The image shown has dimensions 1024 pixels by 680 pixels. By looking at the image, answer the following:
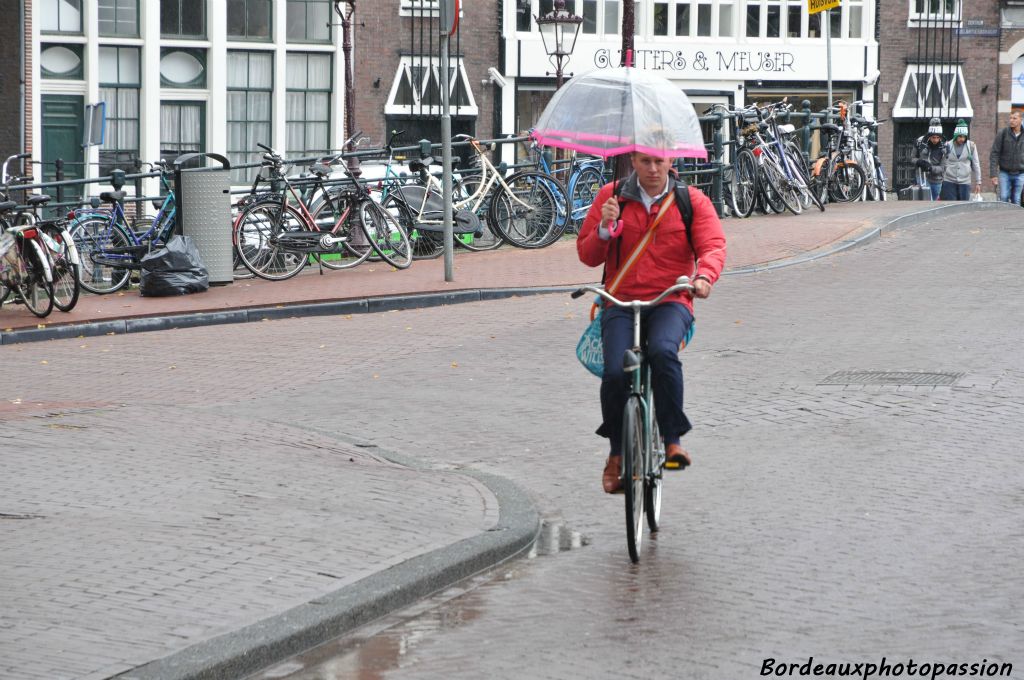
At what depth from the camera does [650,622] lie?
5336 millimetres

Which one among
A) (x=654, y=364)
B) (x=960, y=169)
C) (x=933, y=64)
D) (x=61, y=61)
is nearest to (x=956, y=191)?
(x=960, y=169)

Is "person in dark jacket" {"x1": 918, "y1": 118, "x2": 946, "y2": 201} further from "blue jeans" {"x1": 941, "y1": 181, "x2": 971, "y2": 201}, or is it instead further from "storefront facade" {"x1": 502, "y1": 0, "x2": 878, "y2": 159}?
"storefront facade" {"x1": 502, "y1": 0, "x2": 878, "y2": 159}

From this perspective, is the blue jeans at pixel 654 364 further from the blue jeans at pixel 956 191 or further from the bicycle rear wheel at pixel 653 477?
the blue jeans at pixel 956 191

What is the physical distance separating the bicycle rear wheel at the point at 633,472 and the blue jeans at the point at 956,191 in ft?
75.4

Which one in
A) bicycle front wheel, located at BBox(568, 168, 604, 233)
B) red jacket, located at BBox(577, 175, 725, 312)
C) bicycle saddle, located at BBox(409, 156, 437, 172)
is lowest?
red jacket, located at BBox(577, 175, 725, 312)

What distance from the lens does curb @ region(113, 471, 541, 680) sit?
15.4ft

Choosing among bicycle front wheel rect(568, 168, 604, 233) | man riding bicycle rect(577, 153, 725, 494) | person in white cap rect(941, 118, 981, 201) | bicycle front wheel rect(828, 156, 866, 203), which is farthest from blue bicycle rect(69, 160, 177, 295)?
person in white cap rect(941, 118, 981, 201)

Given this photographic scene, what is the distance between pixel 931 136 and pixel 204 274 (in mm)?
17819

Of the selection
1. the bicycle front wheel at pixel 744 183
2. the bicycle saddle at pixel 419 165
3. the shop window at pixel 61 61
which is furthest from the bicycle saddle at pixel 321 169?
the shop window at pixel 61 61

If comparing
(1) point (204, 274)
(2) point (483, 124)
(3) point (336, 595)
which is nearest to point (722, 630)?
(3) point (336, 595)

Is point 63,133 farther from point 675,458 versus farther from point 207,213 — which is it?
point 675,458

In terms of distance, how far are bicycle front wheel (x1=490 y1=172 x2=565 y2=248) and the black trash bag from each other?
401cm

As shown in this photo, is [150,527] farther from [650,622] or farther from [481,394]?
[481,394]

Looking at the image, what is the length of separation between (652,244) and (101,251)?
34.0ft
